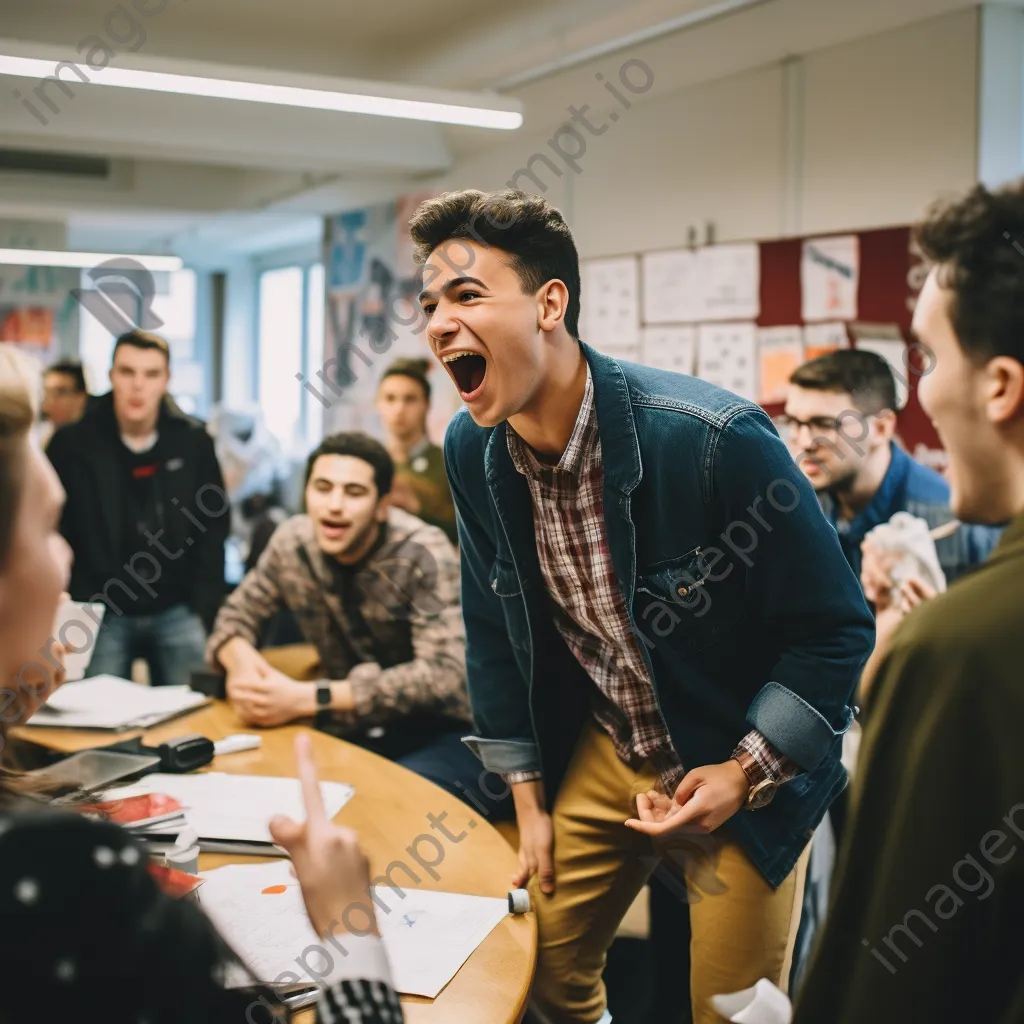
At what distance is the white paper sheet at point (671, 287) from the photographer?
5.06m

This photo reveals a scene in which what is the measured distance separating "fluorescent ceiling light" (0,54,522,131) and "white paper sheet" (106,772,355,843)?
9.86ft

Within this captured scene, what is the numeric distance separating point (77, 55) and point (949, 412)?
3.84 metres

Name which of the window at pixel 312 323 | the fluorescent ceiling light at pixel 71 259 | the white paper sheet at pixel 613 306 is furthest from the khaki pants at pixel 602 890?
the window at pixel 312 323

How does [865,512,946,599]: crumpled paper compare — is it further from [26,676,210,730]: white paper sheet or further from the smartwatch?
[26,676,210,730]: white paper sheet

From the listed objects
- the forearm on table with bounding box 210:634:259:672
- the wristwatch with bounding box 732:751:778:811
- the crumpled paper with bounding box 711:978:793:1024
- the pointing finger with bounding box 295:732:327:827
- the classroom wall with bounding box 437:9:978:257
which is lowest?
the crumpled paper with bounding box 711:978:793:1024

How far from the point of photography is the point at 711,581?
160cm

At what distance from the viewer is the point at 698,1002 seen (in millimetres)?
1682

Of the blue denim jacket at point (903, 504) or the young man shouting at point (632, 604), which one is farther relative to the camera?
the blue denim jacket at point (903, 504)

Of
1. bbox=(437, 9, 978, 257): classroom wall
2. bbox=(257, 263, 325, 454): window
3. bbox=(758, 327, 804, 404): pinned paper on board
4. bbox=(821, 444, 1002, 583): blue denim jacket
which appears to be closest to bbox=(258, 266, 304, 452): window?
bbox=(257, 263, 325, 454): window

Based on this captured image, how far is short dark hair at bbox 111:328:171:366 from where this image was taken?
3.84 m

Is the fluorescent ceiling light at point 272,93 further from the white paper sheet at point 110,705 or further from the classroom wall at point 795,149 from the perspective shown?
the white paper sheet at point 110,705

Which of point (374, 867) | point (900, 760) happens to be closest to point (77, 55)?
point (374, 867)

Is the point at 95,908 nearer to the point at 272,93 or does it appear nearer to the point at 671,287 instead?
the point at 272,93

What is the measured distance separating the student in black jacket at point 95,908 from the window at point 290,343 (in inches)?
344
